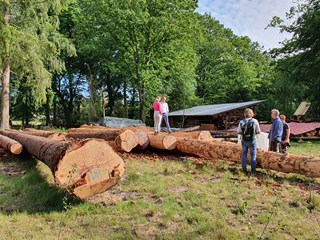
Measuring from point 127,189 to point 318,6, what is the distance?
76.4 feet

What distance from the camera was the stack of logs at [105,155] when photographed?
4.44 meters

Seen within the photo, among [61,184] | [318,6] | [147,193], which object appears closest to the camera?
[61,184]

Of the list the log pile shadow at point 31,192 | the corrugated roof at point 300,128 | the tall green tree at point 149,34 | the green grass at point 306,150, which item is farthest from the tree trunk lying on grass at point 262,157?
the tall green tree at point 149,34

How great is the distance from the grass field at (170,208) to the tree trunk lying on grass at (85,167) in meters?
0.28

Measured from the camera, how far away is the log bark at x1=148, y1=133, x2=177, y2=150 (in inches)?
357

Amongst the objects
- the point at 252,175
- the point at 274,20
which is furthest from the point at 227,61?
the point at 252,175

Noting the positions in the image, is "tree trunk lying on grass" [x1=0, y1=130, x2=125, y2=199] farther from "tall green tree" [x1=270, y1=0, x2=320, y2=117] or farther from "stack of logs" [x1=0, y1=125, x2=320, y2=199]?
"tall green tree" [x1=270, y1=0, x2=320, y2=117]

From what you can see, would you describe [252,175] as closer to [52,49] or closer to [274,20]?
[52,49]

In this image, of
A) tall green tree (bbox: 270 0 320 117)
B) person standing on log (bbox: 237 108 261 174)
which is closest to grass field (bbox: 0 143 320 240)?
person standing on log (bbox: 237 108 261 174)

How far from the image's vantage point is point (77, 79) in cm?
3769

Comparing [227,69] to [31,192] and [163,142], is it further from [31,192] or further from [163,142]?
[31,192]

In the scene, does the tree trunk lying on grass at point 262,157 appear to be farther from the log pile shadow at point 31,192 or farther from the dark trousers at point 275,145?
the log pile shadow at point 31,192

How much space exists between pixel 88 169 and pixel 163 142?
465 cm

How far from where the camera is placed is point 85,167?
452 centimetres
